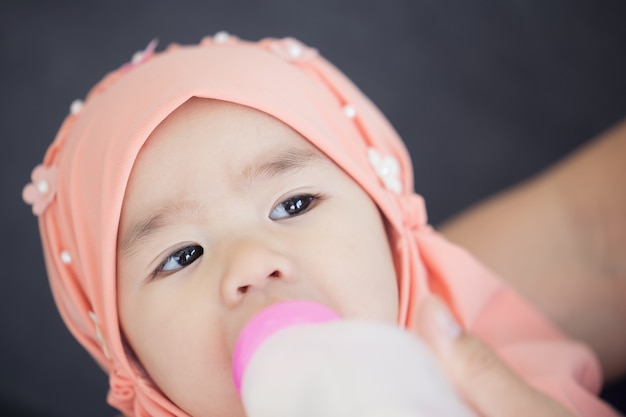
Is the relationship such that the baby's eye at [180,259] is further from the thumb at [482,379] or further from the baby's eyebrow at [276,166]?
the thumb at [482,379]

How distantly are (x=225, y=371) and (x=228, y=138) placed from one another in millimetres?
285

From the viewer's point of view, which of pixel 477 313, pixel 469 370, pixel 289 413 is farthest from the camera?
pixel 477 313

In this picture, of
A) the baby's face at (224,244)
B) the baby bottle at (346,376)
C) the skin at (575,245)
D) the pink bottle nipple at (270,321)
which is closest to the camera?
the baby bottle at (346,376)

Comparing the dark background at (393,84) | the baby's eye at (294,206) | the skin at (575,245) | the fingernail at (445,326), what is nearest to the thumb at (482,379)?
the fingernail at (445,326)

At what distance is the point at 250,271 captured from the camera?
2.41 ft

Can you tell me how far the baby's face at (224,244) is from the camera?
2.53ft

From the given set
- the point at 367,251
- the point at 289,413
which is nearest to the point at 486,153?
the point at 367,251

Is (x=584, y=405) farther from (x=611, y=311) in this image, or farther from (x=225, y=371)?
(x=225, y=371)

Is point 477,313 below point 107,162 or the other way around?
below

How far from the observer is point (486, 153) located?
5.28 feet

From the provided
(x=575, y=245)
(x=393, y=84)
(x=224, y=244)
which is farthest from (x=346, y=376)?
(x=393, y=84)

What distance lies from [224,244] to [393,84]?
1042 millimetres

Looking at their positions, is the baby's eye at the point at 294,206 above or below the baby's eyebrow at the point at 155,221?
below

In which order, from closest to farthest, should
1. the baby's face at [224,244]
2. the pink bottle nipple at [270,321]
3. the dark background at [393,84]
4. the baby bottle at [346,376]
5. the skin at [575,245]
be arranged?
the baby bottle at [346,376]
the pink bottle nipple at [270,321]
the baby's face at [224,244]
the skin at [575,245]
the dark background at [393,84]
